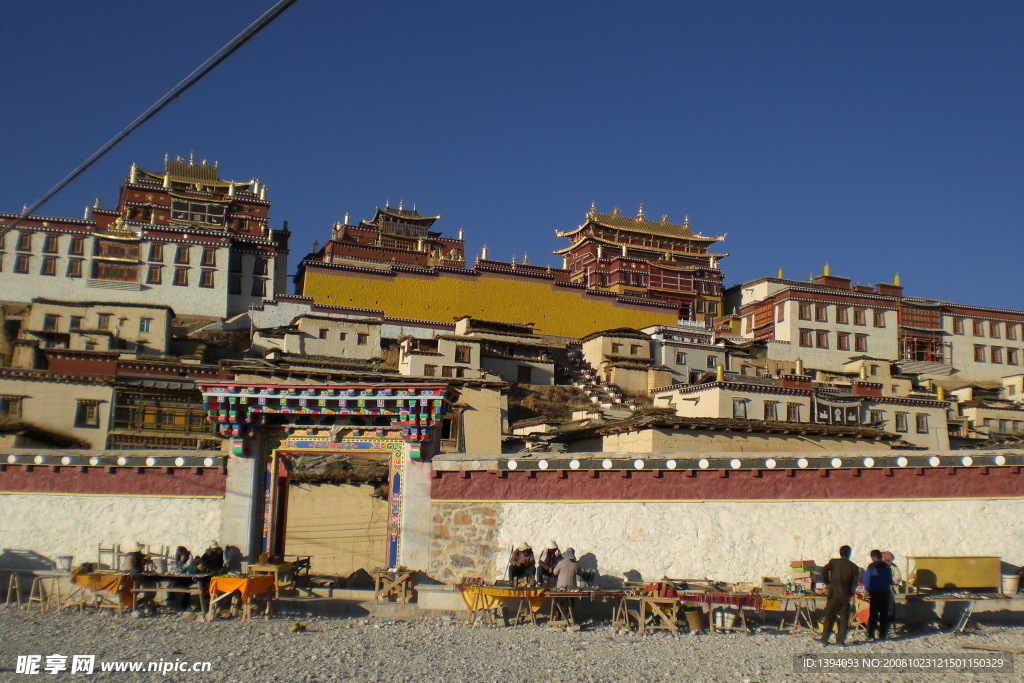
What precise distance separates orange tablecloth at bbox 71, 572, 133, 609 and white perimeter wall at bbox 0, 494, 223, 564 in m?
2.26

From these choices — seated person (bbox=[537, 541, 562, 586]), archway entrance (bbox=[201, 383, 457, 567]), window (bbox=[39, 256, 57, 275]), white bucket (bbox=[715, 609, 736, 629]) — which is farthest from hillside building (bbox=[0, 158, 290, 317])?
white bucket (bbox=[715, 609, 736, 629])

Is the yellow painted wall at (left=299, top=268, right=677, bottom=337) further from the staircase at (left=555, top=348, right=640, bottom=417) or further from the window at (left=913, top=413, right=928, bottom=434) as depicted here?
the window at (left=913, top=413, right=928, bottom=434)

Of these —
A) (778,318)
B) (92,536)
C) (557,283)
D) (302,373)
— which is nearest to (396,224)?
(557,283)

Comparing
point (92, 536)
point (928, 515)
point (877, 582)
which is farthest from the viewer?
point (92, 536)

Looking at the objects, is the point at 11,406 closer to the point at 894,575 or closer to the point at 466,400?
the point at 466,400

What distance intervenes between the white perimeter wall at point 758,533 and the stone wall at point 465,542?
5.8 inches

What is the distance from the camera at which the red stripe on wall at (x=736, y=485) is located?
1803 centimetres

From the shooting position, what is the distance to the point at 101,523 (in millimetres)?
19453

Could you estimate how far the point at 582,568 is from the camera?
18.4 m

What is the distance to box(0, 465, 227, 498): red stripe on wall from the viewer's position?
19453mm

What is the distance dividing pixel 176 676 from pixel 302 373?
95.1ft

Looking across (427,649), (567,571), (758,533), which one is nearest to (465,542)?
(567,571)

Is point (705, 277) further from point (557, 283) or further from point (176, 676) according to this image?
point (176, 676)

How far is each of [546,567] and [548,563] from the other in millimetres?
125
